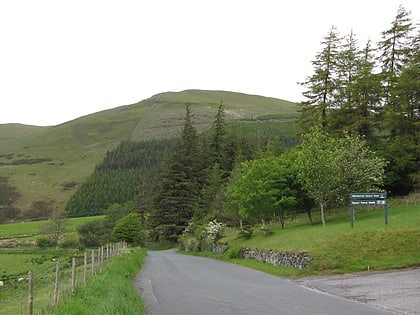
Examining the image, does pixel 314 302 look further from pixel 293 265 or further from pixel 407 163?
pixel 407 163

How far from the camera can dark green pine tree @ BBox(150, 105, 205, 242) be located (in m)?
77.4

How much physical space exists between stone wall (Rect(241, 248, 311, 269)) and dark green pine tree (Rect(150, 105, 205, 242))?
142 ft

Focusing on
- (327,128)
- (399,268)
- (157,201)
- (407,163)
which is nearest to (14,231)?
(157,201)

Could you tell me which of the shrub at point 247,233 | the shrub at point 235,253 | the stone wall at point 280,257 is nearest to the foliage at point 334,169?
the stone wall at point 280,257

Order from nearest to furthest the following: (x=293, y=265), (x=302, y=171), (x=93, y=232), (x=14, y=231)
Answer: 1. (x=293, y=265)
2. (x=302, y=171)
3. (x=93, y=232)
4. (x=14, y=231)

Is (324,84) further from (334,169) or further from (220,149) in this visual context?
(220,149)

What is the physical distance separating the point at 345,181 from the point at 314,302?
75.3 ft

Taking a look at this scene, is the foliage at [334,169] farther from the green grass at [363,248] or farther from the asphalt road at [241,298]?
the asphalt road at [241,298]

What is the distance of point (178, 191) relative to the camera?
78562mm

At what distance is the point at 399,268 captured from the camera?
19000mm

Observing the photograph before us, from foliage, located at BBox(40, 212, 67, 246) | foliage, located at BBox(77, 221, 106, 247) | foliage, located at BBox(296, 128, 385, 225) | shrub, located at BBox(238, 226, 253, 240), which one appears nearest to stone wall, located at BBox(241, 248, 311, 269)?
shrub, located at BBox(238, 226, 253, 240)

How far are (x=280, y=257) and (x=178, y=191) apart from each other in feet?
177

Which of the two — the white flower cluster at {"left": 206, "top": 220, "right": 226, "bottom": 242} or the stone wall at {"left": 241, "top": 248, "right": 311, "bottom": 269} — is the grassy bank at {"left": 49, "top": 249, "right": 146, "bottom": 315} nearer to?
the stone wall at {"left": 241, "top": 248, "right": 311, "bottom": 269}

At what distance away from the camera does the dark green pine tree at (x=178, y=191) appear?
77.4 metres
